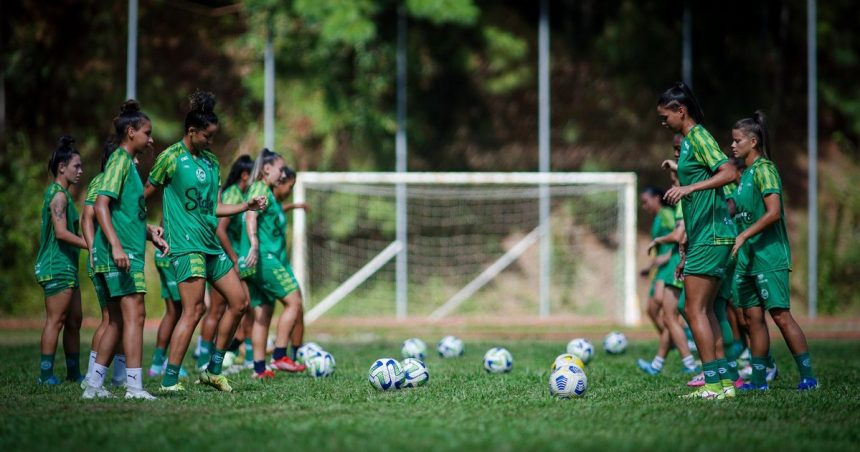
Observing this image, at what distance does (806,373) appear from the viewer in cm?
751

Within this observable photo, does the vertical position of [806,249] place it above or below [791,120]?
below

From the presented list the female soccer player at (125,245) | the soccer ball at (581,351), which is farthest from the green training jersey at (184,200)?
the soccer ball at (581,351)

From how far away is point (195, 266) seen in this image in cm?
695

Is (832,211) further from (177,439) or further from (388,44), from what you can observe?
(177,439)

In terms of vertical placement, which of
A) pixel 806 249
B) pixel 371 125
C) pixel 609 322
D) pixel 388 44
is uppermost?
pixel 388 44

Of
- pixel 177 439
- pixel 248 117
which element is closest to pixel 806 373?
pixel 177 439

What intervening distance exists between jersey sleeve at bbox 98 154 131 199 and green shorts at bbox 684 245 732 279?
4.17 meters

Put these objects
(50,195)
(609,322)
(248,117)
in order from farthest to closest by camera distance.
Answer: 1. (248,117)
2. (609,322)
3. (50,195)

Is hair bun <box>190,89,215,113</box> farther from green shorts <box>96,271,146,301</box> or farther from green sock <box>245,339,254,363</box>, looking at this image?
green sock <box>245,339,254,363</box>

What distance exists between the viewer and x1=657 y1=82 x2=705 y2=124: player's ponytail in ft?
22.8

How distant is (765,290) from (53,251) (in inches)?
231

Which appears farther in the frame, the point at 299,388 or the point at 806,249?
the point at 806,249

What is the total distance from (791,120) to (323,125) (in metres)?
11.1

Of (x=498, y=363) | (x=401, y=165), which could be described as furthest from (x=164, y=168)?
(x=401, y=165)
